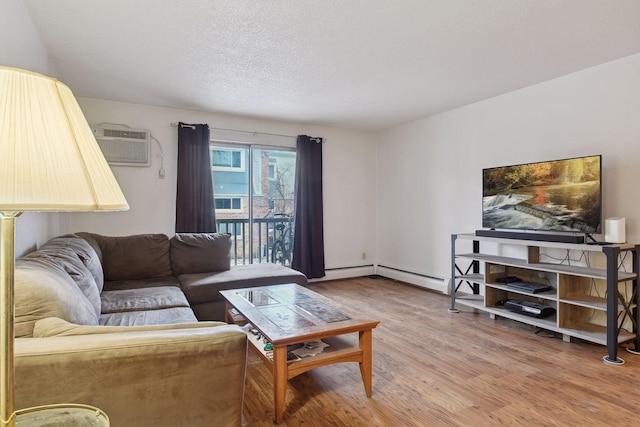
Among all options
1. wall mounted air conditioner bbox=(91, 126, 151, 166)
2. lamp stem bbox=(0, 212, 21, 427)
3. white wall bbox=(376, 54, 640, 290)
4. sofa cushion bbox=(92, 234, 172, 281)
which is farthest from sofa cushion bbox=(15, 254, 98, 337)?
white wall bbox=(376, 54, 640, 290)

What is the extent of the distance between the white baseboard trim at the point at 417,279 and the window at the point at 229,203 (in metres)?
2.45

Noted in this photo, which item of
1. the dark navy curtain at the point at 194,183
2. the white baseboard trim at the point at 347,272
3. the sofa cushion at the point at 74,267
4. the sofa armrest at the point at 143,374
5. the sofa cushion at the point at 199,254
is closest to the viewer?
the sofa armrest at the point at 143,374

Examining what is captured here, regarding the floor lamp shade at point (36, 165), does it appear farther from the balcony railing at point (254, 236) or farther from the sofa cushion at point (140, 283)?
the balcony railing at point (254, 236)

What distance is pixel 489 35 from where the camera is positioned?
2.42 m

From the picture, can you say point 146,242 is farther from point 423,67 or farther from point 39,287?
point 423,67

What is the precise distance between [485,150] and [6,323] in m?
4.16

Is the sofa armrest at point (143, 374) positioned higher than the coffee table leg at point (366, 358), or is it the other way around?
the sofa armrest at point (143, 374)

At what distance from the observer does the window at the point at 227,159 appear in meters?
4.56

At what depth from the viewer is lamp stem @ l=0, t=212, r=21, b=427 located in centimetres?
72

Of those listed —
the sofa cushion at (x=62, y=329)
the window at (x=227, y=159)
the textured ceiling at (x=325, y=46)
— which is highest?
the textured ceiling at (x=325, y=46)

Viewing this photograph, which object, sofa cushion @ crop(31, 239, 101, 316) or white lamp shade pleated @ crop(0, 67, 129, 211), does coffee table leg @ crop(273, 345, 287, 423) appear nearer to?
sofa cushion @ crop(31, 239, 101, 316)

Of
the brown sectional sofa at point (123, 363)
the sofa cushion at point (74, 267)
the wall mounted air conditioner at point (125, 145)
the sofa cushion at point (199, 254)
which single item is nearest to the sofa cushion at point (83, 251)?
the sofa cushion at point (74, 267)

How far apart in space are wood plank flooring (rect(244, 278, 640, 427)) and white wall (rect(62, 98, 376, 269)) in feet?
7.90

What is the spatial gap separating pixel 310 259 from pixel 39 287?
12.7ft
